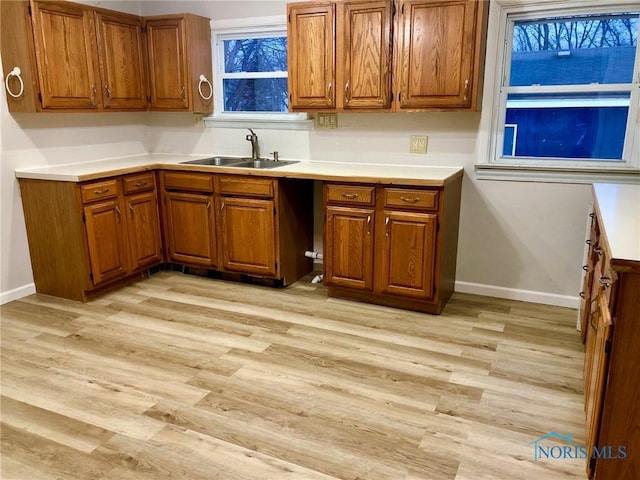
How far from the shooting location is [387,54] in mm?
3299

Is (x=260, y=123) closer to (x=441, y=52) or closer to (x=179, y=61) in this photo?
(x=179, y=61)

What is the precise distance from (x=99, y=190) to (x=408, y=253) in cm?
213

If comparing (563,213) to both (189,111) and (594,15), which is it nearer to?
(594,15)

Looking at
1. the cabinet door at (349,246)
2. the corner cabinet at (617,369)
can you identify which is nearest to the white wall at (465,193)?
the cabinet door at (349,246)

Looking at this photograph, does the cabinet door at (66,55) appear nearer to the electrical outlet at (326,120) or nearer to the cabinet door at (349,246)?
the electrical outlet at (326,120)

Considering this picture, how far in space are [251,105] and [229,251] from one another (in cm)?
129

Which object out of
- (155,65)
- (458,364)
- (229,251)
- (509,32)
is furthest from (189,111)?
(458,364)

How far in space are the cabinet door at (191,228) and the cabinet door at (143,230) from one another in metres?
0.10

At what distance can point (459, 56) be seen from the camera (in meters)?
3.13

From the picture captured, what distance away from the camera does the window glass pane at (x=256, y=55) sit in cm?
405

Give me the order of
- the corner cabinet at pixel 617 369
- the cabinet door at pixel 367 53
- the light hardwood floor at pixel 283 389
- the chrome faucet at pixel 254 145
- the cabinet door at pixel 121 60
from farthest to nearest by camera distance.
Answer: the chrome faucet at pixel 254 145 → the cabinet door at pixel 121 60 → the cabinet door at pixel 367 53 → the light hardwood floor at pixel 283 389 → the corner cabinet at pixel 617 369

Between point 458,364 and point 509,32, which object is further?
point 509,32

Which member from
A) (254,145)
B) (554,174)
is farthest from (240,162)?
(554,174)

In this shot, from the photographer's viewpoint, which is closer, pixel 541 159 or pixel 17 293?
pixel 541 159
